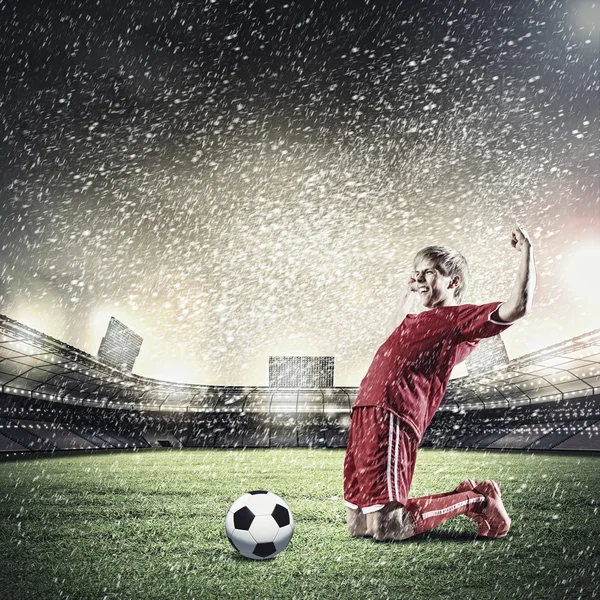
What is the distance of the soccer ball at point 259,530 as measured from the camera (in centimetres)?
306


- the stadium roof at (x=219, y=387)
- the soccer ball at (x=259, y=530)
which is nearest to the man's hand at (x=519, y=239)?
the soccer ball at (x=259, y=530)

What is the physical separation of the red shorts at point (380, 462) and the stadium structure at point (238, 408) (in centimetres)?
1849

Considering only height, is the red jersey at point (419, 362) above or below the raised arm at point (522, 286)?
below

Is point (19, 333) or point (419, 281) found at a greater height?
point (19, 333)

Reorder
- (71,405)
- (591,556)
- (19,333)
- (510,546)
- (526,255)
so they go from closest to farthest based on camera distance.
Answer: (526,255)
(591,556)
(510,546)
(19,333)
(71,405)

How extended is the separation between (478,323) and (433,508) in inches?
53.5

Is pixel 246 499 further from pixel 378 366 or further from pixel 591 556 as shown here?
pixel 591 556

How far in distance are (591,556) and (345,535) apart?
1.73 metres

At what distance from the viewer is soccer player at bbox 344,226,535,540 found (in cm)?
324

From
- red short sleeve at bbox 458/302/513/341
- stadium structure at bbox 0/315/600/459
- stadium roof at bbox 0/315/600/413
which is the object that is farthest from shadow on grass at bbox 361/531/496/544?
stadium roof at bbox 0/315/600/413

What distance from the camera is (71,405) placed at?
104 ft

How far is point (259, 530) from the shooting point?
3.08m

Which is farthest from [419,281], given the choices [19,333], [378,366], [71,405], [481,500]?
[71,405]

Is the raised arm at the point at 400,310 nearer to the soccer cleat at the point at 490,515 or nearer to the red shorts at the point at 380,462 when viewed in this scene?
the red shorts at the point at 380,462
